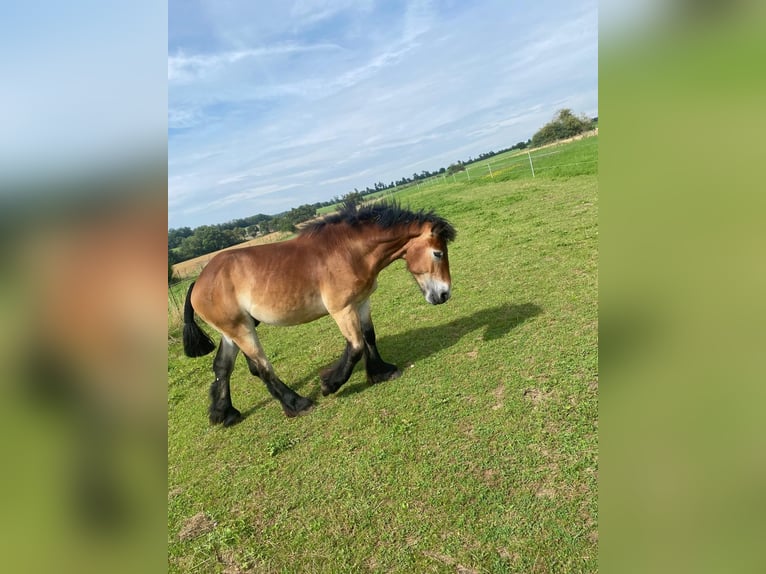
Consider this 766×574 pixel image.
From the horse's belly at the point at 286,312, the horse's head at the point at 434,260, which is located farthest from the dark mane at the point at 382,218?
the horse's belly at the point at 286,312

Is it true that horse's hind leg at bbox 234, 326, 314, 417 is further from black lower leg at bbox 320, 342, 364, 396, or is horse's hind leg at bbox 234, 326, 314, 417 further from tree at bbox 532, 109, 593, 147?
tree at bbox 532, 109, 593, 147

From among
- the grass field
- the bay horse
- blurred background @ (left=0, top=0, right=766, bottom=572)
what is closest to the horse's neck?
the bay horse

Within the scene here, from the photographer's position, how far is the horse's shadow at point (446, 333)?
224 inches

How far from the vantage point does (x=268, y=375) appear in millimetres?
4801

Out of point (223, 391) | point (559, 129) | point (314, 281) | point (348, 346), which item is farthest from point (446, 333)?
point (559, 129)

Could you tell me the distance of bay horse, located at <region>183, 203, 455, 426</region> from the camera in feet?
15.6

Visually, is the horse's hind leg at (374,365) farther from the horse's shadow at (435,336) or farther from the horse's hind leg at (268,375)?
the horse's hind leg at (268,375)

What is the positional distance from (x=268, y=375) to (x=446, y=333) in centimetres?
258

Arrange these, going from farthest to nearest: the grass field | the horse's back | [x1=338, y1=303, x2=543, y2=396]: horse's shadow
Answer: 1. [x1=338, y1=303, x2=543, y2=396]: horse's shadow
2. the horse's back
3. the grass field

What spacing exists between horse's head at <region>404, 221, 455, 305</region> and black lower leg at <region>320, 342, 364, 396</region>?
3.51 ft
